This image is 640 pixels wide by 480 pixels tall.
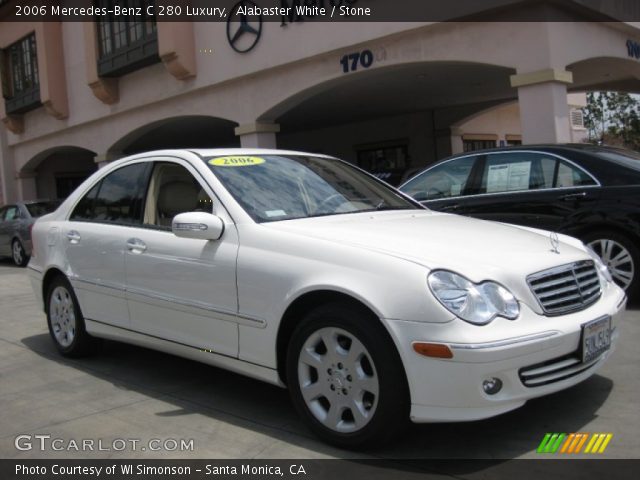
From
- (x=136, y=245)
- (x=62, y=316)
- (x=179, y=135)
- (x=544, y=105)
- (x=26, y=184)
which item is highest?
(x=179, y=135)

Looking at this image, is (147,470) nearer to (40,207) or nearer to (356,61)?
(356,61)

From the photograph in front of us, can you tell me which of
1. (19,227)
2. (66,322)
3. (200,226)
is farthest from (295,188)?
(19,227)

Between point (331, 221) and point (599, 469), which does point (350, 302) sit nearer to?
point (331, 221)

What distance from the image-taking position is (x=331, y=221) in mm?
3906

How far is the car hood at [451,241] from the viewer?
3230mm

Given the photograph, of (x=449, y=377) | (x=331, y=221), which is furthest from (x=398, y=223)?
(x=449, y=377)

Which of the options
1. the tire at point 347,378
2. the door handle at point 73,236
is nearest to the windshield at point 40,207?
the door handle at point 73,236

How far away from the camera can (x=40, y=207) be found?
547 inches

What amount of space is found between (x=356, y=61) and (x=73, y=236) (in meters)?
7.69

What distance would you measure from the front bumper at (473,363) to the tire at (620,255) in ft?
11.1

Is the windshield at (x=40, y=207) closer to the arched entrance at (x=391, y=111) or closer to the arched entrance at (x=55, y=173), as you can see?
the arched entrance at (x=391, y=111)

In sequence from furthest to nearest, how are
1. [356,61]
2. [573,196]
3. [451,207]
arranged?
[356,61]
[451,207]
[573,196]

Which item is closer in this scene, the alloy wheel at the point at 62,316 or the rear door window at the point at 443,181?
the alloy wheel at the point at 62,316

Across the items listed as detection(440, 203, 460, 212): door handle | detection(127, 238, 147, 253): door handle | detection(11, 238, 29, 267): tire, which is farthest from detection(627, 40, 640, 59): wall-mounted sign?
detection(11, 238, 29, 267): tire
